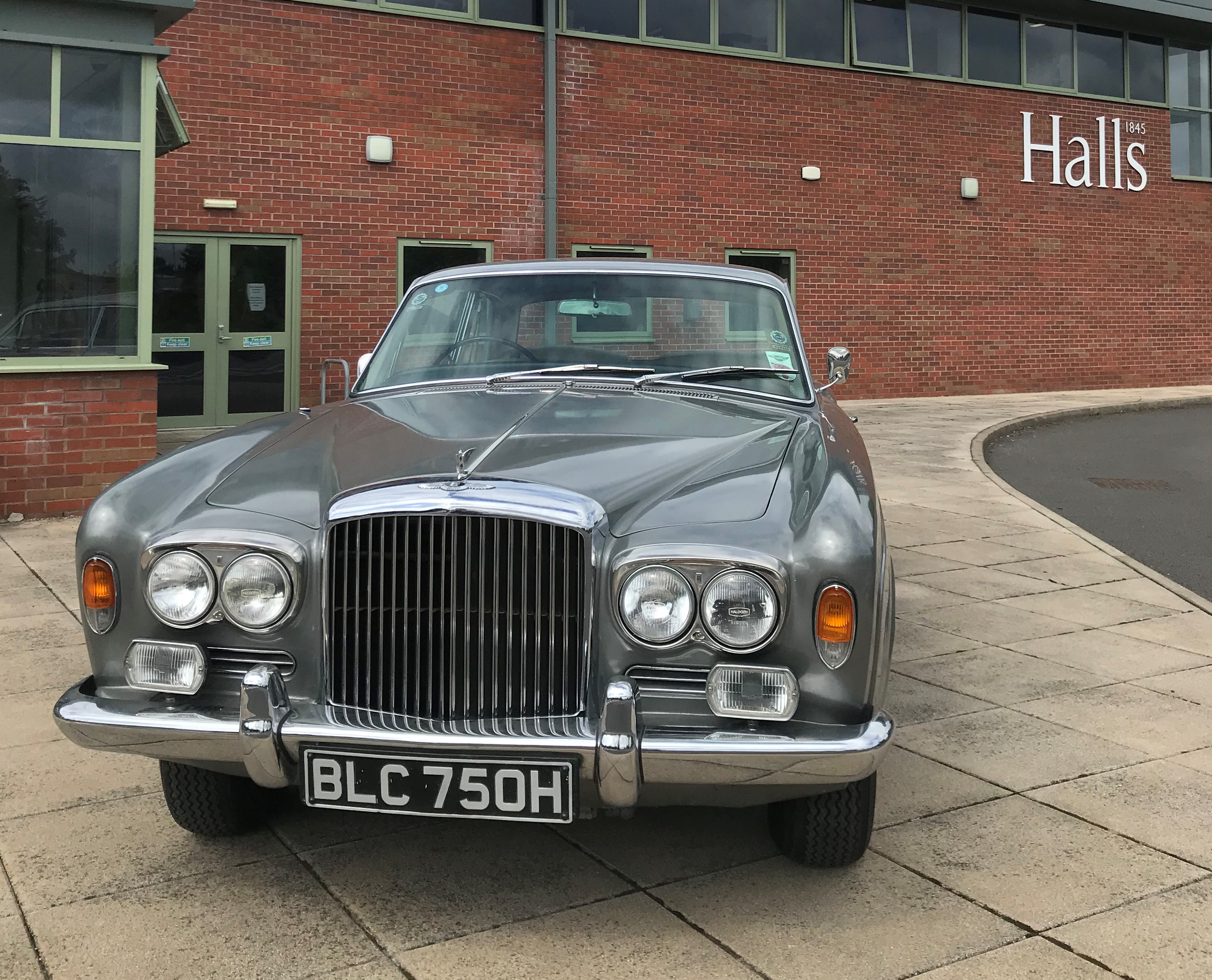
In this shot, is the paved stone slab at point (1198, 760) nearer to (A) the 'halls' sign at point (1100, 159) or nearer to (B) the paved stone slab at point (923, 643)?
(B) the paved stone slab at point (923, 643)

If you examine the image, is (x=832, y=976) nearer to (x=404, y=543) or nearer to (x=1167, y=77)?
(x=404, y=543)

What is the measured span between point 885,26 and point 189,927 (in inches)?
683

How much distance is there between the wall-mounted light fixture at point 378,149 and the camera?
46.8ft

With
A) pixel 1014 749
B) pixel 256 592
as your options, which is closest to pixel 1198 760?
pixel 1014 749

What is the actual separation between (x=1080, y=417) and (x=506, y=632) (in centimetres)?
1553

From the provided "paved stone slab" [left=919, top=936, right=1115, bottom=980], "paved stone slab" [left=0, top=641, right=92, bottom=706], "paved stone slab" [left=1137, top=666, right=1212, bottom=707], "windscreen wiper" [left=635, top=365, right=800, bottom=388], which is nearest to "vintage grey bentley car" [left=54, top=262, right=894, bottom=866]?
"paved stone slab" [left=919, top=936, right=1115, bottom=980]

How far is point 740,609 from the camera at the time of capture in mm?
2672

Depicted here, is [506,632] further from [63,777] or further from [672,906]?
[63,777]

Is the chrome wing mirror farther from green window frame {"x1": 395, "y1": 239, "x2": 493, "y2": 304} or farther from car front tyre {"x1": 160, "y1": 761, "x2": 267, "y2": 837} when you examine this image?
green window frame {"x1": 395, "y1": 239, "x2": 493, "y2": 304}

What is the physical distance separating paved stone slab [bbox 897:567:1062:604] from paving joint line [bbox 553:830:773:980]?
349 cm

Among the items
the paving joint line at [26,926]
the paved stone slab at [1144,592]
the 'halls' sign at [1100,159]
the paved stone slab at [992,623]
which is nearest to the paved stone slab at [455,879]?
the paving joint line at [26,926]

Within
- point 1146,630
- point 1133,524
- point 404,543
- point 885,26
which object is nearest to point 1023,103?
point 885,26

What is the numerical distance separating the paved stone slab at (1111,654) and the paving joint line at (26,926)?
401 cm

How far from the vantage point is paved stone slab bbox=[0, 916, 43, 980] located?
8.57 feet
